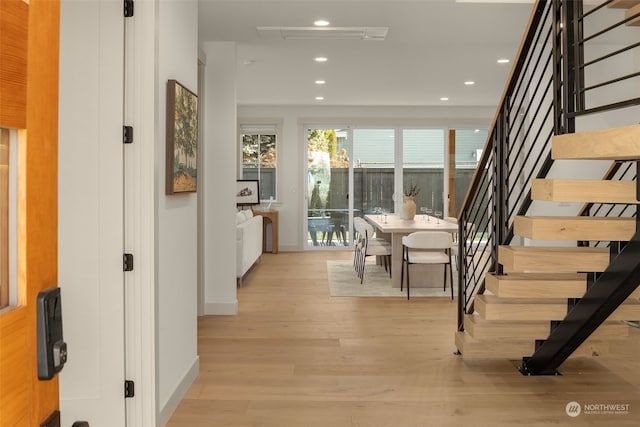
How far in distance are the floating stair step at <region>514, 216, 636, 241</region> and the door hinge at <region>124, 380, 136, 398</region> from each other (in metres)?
2.06

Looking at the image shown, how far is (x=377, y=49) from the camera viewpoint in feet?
19.5

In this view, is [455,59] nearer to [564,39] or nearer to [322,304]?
[322,304]

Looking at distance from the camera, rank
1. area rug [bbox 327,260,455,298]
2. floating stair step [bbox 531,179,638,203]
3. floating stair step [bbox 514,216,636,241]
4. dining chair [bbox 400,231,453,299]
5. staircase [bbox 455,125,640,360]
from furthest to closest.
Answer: area rug [bbox 327,260,455,298], dining chair [bbox 400,231,453,299], floating stair step [bbox 514,216,636,241], floating stair step [bbox 531,179,638,203], staircase [bbox 455,125,640,360]

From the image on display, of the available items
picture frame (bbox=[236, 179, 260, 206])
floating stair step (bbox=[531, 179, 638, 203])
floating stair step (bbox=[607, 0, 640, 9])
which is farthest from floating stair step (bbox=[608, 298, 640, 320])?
picture frame (bbox=[236, 179, 260, 206])

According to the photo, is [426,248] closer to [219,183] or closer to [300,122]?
[219,183]

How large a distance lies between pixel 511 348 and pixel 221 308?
286cm

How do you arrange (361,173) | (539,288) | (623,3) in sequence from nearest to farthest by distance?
(623,3), (539,288), (361,173)

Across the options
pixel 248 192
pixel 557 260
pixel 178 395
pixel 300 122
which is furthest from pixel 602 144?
pixel 300 122

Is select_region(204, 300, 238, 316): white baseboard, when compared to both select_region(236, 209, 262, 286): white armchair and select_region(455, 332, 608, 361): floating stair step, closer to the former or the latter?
select_region(236, 209, 262, 286): white armchair

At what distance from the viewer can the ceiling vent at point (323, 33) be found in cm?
504

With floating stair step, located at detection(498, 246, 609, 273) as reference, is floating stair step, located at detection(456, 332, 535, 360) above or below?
below

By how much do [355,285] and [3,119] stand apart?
20.8 ft

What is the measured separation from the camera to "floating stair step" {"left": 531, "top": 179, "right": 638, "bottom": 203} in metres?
2.28

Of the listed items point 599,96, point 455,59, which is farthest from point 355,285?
point 599,96
